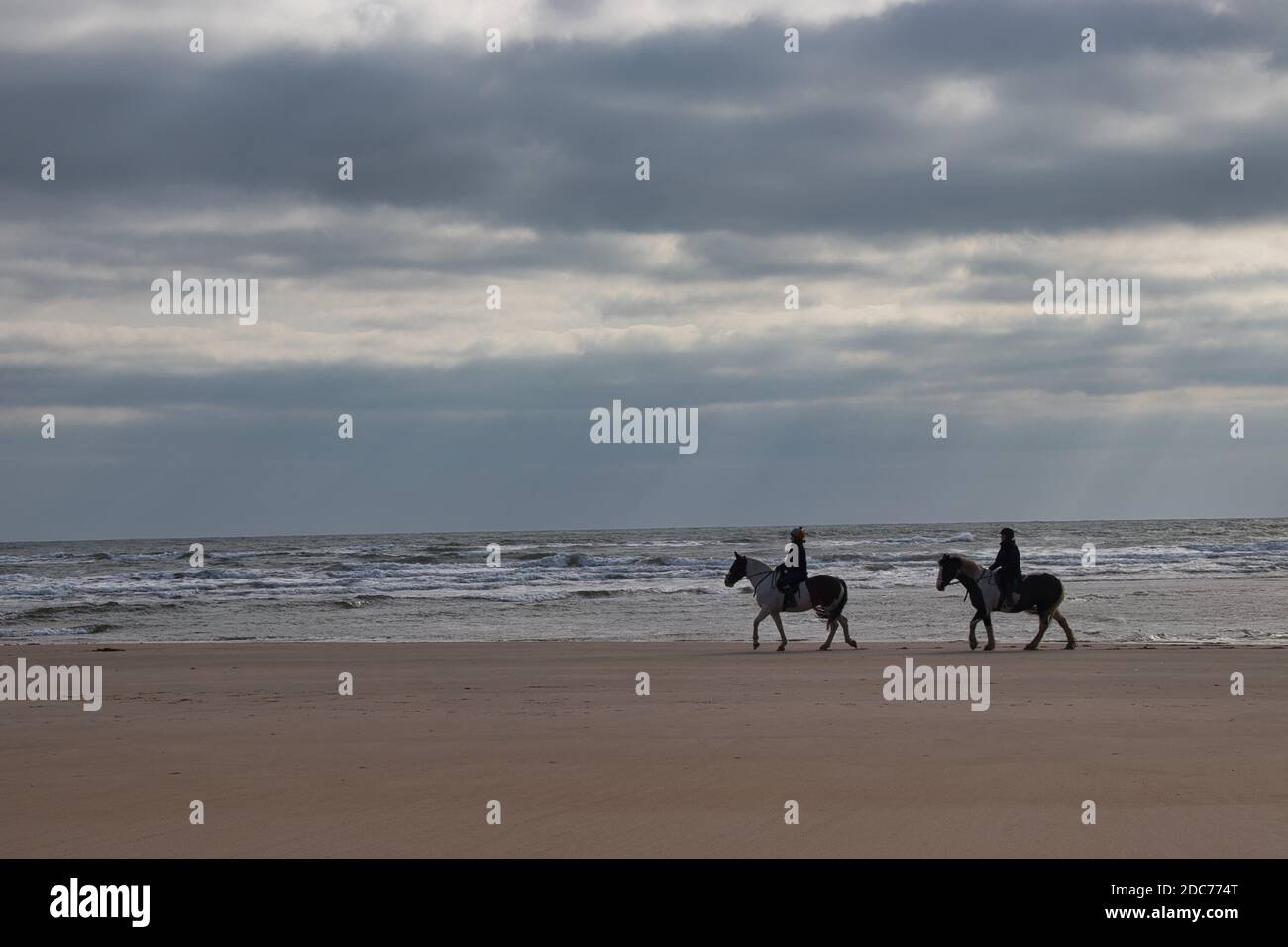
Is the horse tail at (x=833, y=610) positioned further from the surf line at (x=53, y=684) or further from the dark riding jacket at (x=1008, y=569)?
the surf line at (x=53, y=684)

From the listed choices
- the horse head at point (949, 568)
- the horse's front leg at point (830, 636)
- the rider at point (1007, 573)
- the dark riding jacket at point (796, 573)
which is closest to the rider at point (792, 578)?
the dark riding jacket at point (796, 573)

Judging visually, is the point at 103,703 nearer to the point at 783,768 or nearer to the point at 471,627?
the point at 783,768

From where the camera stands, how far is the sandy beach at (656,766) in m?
6.85

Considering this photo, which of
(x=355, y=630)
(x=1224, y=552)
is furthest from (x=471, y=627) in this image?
(x=1224, y=552)

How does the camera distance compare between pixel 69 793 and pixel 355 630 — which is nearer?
pixel 69 793

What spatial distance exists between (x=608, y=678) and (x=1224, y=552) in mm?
48200

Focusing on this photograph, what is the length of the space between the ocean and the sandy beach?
26.2 ft

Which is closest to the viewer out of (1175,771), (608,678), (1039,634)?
(1175,771)

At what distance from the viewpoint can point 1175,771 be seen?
27.9ft

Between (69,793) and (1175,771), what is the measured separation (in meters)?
7.49

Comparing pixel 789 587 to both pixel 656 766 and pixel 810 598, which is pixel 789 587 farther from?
pixel 656 766

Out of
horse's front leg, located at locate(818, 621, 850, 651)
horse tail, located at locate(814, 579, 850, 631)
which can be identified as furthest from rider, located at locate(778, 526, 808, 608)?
horse's front leg, located at locate(818, 621, 850, 651)

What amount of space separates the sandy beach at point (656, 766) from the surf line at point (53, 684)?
37cm
